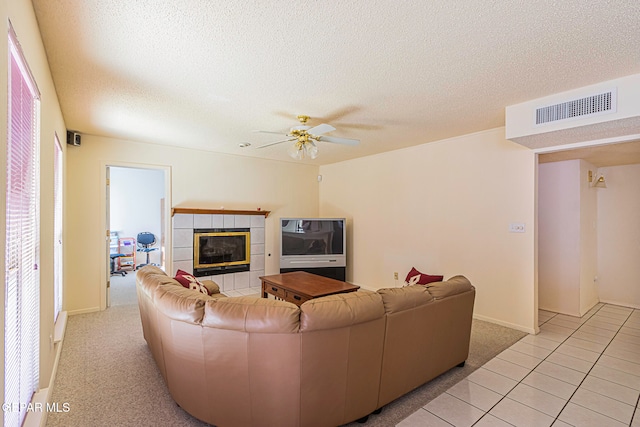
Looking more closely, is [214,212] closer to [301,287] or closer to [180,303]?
[301,287]

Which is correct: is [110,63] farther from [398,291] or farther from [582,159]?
[582,159]

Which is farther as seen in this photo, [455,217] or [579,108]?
[455,217]

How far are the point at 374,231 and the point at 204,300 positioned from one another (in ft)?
12.7

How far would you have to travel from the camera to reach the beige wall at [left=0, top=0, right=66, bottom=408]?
3.72 feet

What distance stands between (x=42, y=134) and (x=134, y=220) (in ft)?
19.9

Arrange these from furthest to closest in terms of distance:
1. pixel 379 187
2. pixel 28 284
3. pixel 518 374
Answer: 1. pixel 379 187
2. pixel 518 374
3. pixel 28 284

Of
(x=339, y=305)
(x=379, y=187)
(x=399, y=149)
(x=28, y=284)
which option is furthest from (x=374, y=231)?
(x=28, y=284)

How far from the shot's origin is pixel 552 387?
2381 millimetres

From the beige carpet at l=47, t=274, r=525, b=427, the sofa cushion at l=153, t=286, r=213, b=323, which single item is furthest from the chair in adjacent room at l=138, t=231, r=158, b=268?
the sofa cushion at l=153, t=286, r=213, b=323

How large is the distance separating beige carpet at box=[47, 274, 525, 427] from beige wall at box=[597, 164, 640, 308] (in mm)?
2544

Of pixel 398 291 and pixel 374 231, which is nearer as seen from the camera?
pixel 398 291

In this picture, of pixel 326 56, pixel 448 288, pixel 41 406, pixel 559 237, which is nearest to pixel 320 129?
pixel 326 56

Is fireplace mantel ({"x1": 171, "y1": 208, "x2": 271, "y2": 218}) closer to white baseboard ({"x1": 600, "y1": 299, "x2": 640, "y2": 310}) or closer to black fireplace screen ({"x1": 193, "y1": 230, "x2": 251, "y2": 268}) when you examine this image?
black fireplace screen ({"x1": 193, "y1": 230, "x2": 251, "y2": 268})

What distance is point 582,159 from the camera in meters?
4.14
